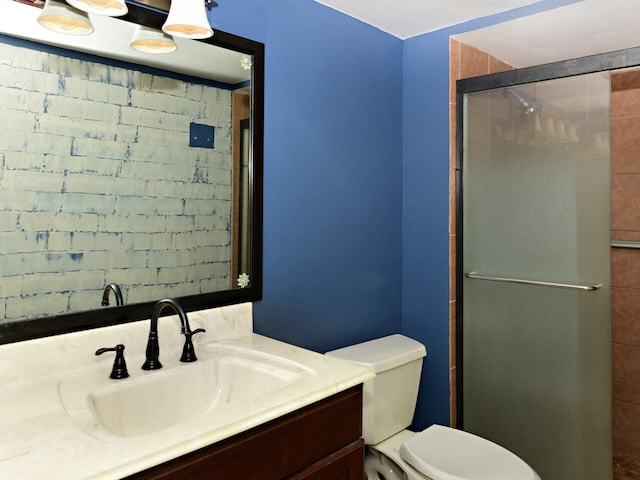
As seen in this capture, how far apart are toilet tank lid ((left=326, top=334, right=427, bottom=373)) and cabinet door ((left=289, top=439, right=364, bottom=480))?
0.57 meters

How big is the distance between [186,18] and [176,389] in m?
1.06

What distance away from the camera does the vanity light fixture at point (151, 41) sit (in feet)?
4.85

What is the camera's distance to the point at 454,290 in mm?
2318

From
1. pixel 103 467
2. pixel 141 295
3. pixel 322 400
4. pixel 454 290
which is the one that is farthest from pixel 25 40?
pixel 454 290

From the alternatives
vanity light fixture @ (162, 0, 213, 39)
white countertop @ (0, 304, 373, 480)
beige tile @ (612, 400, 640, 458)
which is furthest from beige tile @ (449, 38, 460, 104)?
beige tile @ (612, 400, 640, 458)

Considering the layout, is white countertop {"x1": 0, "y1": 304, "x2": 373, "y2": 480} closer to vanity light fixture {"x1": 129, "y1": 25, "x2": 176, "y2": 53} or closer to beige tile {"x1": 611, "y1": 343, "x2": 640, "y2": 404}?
vanity light fixture {"x1": 129, "y1": 25, "x2": 176, "y2": 53}

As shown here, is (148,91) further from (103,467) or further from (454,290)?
(454,290)

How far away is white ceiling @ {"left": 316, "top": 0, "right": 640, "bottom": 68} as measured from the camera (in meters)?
2.03

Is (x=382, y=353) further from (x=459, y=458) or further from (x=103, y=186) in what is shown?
(x=103, y=186)

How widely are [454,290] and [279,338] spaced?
90 cm

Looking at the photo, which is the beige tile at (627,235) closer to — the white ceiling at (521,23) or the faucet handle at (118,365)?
the white ceiling at (521,23)

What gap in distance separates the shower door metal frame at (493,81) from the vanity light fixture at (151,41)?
1.33m

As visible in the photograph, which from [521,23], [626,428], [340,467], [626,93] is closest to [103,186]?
[340,467]

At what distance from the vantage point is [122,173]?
4.78 ft
